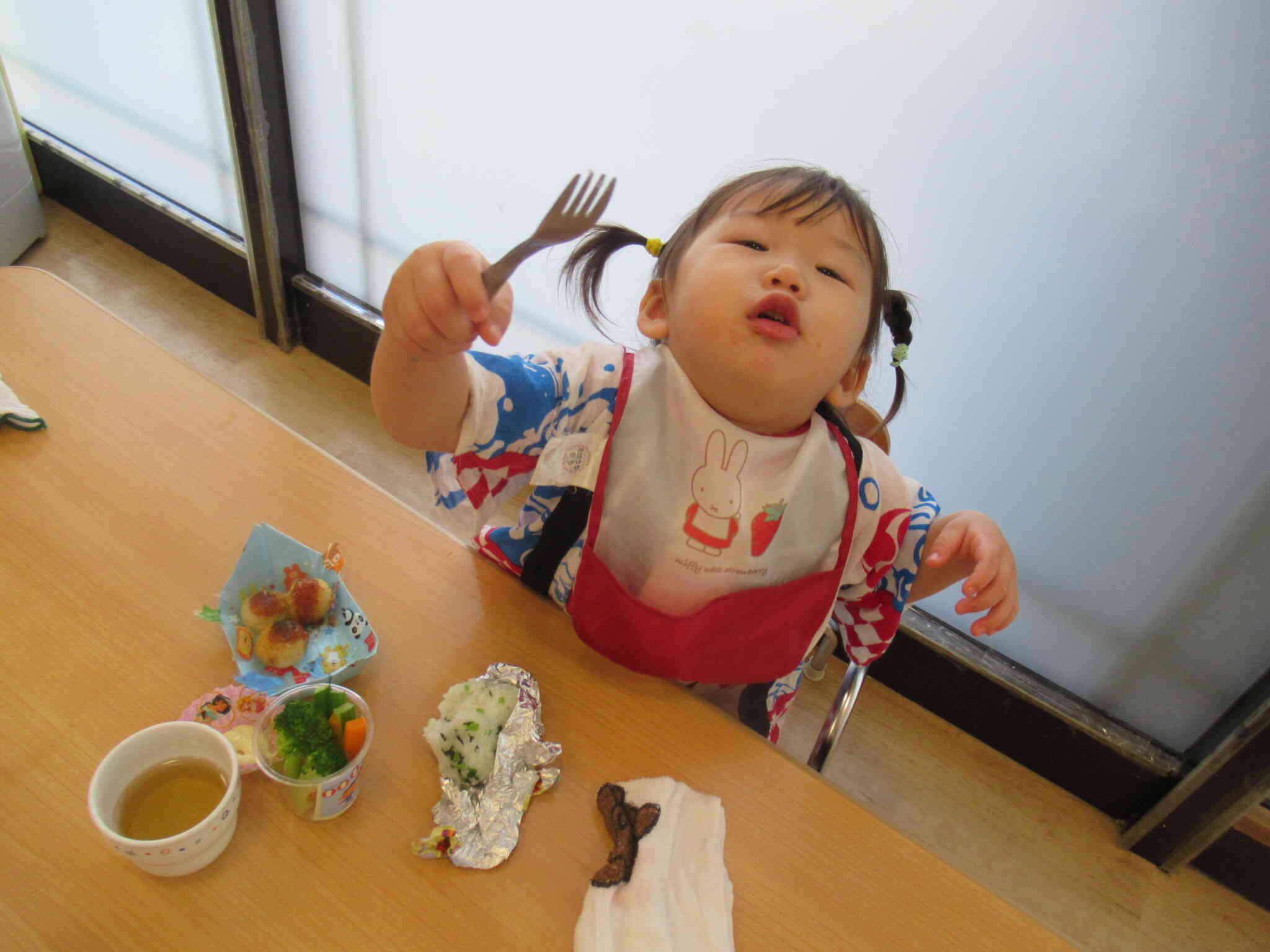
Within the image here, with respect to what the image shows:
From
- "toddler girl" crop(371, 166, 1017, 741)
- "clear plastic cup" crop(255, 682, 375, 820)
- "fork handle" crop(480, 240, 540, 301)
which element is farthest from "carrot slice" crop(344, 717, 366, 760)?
"fork handle" crop(480, 240, 540, 301)

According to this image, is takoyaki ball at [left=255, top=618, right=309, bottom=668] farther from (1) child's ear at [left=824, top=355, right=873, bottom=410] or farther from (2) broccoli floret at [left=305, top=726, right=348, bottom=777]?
(1) child's ear at [left=824, top=355, right=873, bottom=410]

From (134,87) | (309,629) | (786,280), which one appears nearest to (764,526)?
(786,280)

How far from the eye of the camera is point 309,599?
2.62 ft

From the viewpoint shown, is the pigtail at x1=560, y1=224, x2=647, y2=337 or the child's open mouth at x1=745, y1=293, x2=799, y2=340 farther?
the pigtail at x1=560, y1=224, x2=647, y2=337

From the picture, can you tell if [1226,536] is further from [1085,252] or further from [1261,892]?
[1261,892]

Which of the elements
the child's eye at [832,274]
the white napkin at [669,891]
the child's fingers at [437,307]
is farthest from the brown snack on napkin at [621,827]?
the child's eye at [832,274]

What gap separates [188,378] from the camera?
101 cm

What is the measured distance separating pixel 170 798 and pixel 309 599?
8.0 inches

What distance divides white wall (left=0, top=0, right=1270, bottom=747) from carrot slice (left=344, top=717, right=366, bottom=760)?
1.05 meters

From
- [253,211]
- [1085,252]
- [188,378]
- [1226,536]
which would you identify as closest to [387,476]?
[253,211]

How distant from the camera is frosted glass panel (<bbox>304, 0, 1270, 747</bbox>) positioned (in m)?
1.10

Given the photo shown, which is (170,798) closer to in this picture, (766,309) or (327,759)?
(327,759)

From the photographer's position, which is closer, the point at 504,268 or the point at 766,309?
the point at 504,268

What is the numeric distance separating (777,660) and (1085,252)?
30.4 inches
